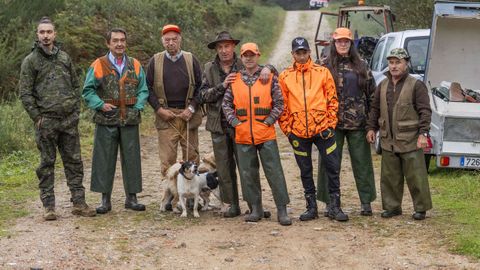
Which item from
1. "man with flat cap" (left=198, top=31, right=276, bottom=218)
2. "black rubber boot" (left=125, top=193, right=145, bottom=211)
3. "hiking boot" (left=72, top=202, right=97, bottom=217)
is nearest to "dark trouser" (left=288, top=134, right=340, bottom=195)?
"man with flat cap" (left=198, top=31, right=276, bottom=218)

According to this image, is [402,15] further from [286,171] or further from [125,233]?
[125,233]

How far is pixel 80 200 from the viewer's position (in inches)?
320

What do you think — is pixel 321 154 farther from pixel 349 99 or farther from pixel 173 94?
pixel 173 94

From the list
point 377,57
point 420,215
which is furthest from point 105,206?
point 377,57

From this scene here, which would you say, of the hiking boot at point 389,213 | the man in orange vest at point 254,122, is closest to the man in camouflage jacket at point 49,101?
the man in orange vest at point 254,122

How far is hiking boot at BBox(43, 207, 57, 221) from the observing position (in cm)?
784

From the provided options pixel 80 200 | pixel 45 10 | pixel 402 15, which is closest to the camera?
pixel 80 200

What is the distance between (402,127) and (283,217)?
61.0 inches

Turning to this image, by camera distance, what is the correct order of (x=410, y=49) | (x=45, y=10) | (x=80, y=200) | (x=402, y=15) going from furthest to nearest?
1. (x=402, y=15)
2. (x=45, y=10)
3. (x=410, y=49)
4. (x=80, y=200)

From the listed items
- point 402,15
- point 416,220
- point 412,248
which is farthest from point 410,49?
point 402,15

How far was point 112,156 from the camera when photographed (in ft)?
27.2

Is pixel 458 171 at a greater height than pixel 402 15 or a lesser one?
lesser

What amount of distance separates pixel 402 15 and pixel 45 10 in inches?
402

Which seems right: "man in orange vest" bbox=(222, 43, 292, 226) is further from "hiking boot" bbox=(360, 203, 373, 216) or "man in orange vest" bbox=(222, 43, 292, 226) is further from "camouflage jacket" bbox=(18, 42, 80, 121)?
"camouflage jacket" bbox=(18, 42, 80, 121)
